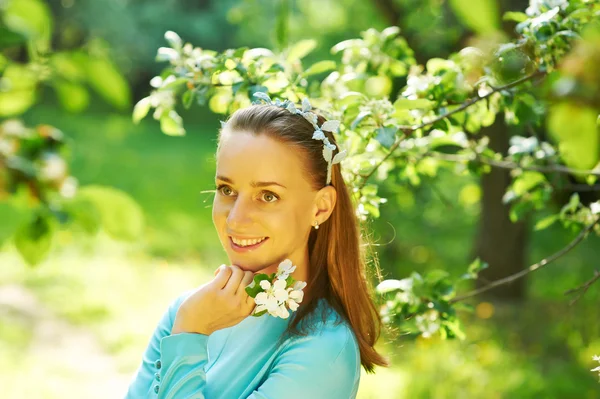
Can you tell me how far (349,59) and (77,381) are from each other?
3.48 metres

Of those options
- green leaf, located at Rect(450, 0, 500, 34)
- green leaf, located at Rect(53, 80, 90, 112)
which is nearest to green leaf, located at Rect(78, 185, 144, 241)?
green leaf, located at Rect(53, 80, 90, 112)

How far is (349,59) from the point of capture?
287 cm

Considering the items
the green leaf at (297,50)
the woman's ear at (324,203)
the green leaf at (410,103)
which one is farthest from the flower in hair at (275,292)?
the green leaf at (297,50)

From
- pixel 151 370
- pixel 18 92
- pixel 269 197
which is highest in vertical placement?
pixel 18 92

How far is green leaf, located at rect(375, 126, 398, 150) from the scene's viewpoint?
1943mm

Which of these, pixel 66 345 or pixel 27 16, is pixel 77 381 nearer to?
pixel 66 345

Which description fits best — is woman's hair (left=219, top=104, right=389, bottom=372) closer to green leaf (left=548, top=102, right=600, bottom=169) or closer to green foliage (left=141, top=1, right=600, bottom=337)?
green foliage (left=141, top=1, right=600, bottom=337)

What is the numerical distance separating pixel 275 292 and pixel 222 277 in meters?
0.17

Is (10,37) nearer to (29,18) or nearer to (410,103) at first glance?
(29,18)

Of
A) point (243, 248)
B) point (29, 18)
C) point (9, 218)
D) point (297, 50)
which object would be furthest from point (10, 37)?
point (9, 218)

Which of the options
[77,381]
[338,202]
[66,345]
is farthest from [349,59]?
[66,345]

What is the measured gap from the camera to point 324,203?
2.01m

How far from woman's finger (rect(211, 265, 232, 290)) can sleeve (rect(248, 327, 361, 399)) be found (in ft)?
0.73

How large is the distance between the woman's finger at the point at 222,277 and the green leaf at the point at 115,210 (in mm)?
1035
